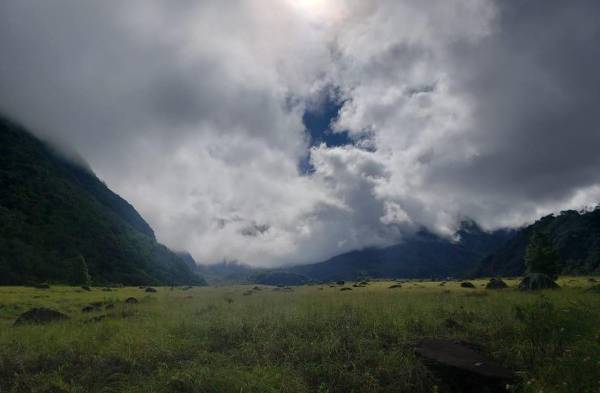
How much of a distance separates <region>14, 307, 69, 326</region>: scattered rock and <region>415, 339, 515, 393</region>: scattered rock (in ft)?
67.2

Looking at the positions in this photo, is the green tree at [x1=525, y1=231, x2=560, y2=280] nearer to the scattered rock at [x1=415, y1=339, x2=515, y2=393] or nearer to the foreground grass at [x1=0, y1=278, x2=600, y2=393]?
the foreground grass at [x1=0, y1=278, x2=600, y2=393]

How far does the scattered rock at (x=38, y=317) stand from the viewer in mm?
20717

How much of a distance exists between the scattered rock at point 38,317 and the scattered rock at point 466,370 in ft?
67.2

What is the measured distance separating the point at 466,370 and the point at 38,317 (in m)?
23.0

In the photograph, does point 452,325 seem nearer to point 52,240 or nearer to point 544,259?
point 544,259

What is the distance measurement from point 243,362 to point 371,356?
4.34 meters

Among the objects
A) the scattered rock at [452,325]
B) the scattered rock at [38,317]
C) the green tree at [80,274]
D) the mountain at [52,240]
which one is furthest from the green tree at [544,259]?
the mountain at [52,240]

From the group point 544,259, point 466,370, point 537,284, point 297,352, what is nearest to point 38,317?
point 297,352

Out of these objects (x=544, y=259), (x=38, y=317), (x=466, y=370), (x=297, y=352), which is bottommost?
(x=466, y=370)

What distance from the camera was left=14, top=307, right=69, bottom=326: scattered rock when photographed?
68.0ft

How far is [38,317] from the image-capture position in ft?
71.2

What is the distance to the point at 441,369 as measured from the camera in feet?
36.4

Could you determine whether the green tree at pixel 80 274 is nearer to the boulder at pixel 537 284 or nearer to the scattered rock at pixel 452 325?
the boulder at pixel 537 284

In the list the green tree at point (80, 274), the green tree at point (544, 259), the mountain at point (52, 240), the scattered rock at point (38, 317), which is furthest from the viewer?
the mountain at point (52, 240)
